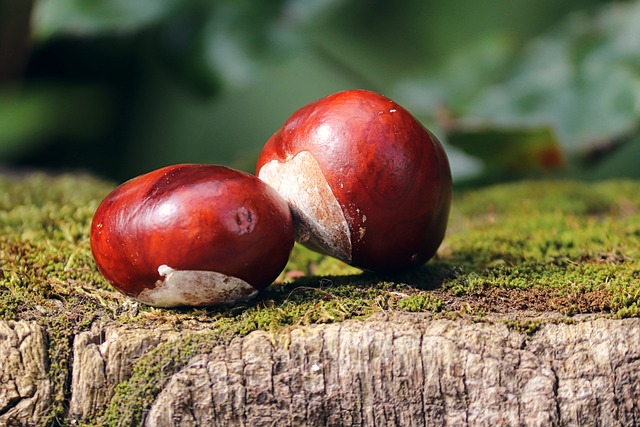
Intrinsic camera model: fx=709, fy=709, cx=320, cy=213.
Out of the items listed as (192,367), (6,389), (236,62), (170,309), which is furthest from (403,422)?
(236,62)

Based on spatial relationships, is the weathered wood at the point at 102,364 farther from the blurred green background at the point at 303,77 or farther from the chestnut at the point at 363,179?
the blurred green background at the point at 303,77

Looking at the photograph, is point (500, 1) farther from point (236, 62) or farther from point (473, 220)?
point (473, 220)

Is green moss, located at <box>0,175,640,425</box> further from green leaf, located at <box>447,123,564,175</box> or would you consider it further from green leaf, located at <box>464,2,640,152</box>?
green leaf, located at <box>464,2,640,152</box>

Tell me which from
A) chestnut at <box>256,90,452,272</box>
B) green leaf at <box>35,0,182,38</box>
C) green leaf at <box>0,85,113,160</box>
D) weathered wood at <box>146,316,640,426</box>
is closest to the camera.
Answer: weathered wood at <box>146,316,640,426</box>

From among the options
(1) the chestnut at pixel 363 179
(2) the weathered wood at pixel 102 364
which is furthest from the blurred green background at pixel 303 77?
(2) the weathered wood at pixel 102 364

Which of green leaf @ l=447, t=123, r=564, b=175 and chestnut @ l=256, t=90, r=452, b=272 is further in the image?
green leaf @ l=447, t=123, r=564, b=175

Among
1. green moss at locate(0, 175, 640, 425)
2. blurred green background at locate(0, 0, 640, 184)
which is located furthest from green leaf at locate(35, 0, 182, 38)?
green moss at locate(0, 175, 640, 425)
